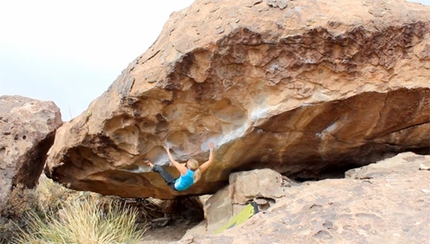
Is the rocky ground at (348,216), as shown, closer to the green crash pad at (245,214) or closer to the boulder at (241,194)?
the green crash pad at (245,214)

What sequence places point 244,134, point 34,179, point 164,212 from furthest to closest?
point 164,212, point 34,179, point 244,134

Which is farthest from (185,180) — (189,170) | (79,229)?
(79,229)

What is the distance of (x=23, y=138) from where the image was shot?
694cm

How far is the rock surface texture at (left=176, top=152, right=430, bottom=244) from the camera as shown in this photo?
322cm

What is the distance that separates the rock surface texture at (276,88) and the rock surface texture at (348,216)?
4.05 ft

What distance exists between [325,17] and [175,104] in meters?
1.87

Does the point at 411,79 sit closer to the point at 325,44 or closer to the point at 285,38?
the point at 325,44

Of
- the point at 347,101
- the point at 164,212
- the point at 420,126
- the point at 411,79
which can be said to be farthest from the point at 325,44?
the point at 164,212

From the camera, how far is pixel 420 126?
558 cm

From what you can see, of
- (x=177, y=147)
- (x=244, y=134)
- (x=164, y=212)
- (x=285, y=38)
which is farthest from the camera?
(x=164, y=212)

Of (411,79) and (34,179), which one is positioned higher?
(34,179)

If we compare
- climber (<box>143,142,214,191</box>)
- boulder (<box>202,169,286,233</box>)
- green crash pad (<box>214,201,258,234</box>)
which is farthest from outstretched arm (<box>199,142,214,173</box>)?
green crash pad (<box>214,201,258,234</box>)

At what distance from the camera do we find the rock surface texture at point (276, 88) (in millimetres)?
5016

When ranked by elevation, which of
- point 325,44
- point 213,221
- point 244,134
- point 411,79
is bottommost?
point 213,221
